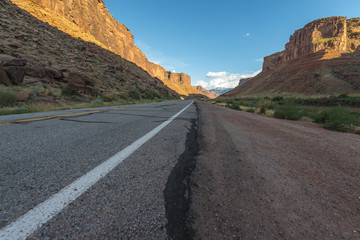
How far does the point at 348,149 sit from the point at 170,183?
3055 mm

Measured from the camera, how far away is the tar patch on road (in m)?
0.87

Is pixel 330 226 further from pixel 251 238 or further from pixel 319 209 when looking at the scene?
pixel 251 238

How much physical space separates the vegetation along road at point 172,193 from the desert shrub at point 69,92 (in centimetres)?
1220

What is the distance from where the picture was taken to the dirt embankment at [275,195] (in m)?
0.90

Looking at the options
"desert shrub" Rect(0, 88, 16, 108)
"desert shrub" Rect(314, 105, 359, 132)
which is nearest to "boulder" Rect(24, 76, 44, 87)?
"desert shrub" Rect(0, 88, 16, 108)

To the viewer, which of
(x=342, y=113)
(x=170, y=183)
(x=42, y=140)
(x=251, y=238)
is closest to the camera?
(x=251, y=238)

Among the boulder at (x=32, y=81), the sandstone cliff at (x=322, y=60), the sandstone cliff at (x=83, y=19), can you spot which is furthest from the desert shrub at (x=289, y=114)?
the sandstone cliff at (x=322, y=60)

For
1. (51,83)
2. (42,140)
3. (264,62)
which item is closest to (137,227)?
(42,140)

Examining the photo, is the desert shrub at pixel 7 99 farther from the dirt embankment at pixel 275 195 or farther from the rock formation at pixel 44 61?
the dirt embankment at pixel 275 195

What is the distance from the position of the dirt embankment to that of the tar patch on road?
0.06 meters

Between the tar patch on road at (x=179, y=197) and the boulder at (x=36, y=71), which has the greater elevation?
the boulder at (x=36, y=71)

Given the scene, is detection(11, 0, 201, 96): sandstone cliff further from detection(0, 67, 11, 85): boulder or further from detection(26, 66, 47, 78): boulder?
detection(0, 67, 11, 85): boulder

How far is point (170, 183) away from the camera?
1.36m

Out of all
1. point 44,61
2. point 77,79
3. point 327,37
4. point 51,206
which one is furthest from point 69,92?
point 327,37
